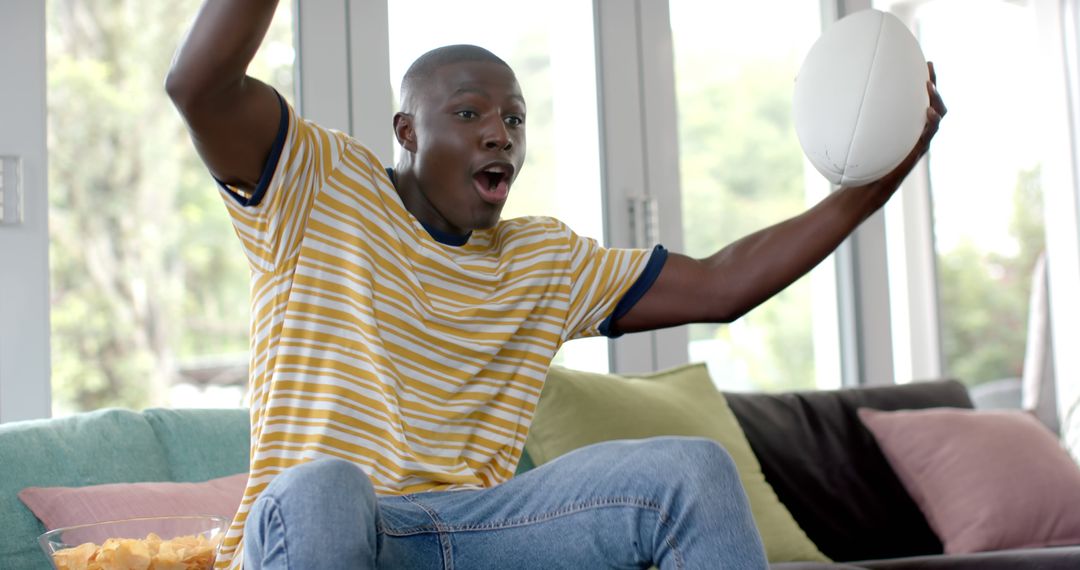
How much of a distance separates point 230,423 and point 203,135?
0.86 m

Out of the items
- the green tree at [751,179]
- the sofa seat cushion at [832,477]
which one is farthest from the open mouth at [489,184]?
the green tree at [751,179]

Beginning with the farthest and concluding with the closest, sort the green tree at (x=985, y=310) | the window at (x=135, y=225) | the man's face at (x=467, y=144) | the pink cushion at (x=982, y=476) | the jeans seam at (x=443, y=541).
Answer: the window at (x=135, y=225), the green tree at (x=985, y=310), the pink cushion at (x=982, y=476), the man's face at (x=467, y=144), the jeans seam at (x=443, y=541)

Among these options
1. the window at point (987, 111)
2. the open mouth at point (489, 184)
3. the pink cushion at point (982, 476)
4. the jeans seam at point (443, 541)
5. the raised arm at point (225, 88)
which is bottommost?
the pink cushion at point (982, 476)

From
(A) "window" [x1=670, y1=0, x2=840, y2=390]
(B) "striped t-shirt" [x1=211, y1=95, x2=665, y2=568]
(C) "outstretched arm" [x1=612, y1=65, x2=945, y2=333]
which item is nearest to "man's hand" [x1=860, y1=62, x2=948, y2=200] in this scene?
(C) "outstretched arm" [x1=612, y1=65, x2=945, y2=333]

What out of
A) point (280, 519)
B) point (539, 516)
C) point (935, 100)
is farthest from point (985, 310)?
point (280, 519)

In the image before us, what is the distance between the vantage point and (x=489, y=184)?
1687 mm

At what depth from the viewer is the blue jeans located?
1100mm

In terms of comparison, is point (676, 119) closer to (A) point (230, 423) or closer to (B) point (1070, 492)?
(B) point (1070, 492)

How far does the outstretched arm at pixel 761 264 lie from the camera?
1.72 metres

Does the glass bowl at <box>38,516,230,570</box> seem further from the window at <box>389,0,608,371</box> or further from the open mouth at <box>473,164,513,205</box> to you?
the window at <box>389,0,608,371</box>

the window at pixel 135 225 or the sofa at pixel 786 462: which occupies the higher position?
the window at pixel 135 225

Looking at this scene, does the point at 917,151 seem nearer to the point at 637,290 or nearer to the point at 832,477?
the point at 637,290

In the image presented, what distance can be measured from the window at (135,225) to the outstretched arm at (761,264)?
9323 mm

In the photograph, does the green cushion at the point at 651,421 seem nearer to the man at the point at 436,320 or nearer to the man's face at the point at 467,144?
the man at the point at 436,320
